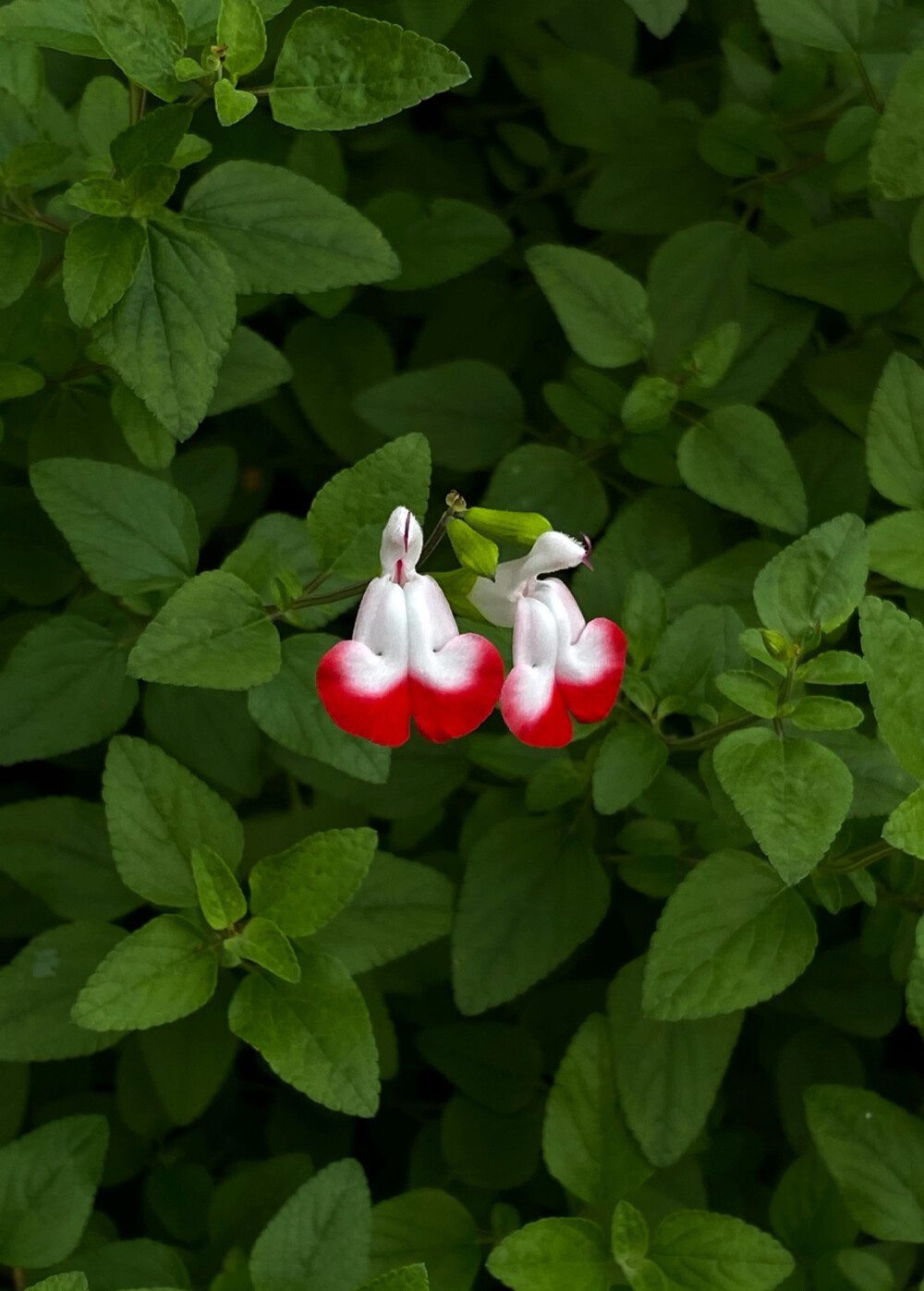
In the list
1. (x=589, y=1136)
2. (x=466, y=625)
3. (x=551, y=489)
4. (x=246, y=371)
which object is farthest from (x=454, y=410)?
(x=589, y=1136)

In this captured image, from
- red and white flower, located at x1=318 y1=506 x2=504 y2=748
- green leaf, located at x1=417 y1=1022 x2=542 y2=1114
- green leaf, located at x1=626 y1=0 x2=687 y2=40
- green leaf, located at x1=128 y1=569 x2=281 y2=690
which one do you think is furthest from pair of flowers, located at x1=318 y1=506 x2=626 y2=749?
green leaf, located at x1=417 y1=1022 x2=542 y2=1114

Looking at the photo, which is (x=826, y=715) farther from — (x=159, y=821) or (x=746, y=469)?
(x=159, y=821)

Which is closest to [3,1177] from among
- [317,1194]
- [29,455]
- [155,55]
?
[317,1194]

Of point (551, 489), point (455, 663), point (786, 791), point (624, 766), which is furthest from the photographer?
point (551, 489)

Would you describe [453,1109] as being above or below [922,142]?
below

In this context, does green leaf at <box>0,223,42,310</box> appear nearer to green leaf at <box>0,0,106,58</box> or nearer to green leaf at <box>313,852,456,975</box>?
green leaf at <box>0,0,106,58</box>

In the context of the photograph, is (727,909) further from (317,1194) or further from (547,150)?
(547,150)
